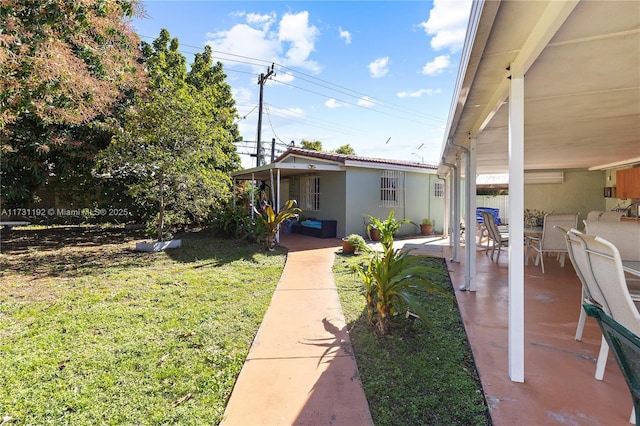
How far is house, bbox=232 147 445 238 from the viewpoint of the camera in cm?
1181

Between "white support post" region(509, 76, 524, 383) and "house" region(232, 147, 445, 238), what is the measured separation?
803 centimetres

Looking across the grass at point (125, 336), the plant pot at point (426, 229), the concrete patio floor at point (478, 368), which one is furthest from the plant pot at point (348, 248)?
the plant pot at point (426, 229)

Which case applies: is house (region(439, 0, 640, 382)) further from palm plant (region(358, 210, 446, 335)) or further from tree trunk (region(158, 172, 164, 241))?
tree trunk (region(158, 172, 164, 241))

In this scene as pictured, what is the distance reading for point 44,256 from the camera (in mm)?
8328

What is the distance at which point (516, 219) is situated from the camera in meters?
2.63

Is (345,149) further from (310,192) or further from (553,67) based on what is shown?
(553,67)

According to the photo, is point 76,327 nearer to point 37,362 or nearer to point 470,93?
point 37,362

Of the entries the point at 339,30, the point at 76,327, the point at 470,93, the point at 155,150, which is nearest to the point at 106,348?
the point at 76,327

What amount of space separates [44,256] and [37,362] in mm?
6775

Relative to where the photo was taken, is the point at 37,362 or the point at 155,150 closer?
the point at 37,362

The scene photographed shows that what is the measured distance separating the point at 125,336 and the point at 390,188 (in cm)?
1086

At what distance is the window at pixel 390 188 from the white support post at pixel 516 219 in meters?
10.2

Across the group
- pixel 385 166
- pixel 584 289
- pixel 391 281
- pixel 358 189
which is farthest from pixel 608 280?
pixel 385 166

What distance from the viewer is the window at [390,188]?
12.8m
